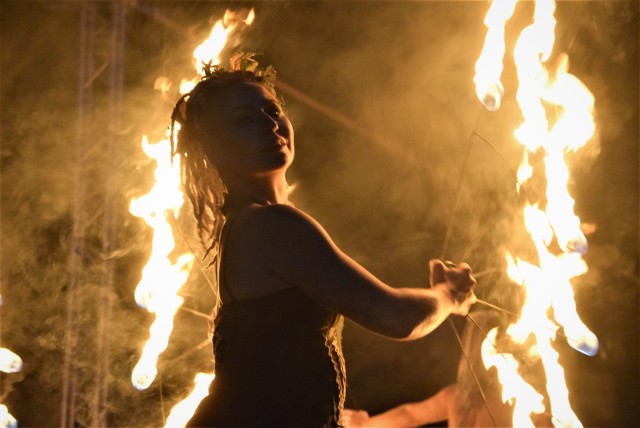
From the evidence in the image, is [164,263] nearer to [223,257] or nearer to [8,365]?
[8,365]

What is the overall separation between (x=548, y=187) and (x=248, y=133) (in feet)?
5.24

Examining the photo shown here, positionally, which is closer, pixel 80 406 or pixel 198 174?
pixel 198 174

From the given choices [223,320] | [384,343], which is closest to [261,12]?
[384,343]

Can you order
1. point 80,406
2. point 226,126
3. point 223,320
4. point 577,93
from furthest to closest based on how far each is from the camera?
point 80,406 → point 577,93 → point 226,126 → point 223,320

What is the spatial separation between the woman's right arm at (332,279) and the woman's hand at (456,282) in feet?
0.42

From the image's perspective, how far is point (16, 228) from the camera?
4207mm

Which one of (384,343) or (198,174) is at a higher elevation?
(384,343)

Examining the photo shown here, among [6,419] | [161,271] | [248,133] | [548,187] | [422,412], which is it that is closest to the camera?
[248,133]

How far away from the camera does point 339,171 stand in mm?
4461

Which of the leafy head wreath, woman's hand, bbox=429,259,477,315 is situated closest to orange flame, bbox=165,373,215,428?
the leafy head wreath

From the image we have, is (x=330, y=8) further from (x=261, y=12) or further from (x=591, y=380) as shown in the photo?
(x=591, y=380)

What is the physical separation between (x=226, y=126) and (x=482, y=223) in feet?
8.39

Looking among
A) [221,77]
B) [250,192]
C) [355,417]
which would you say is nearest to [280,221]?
[250,192]

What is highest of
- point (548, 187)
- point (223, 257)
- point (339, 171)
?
point (339, 171)
